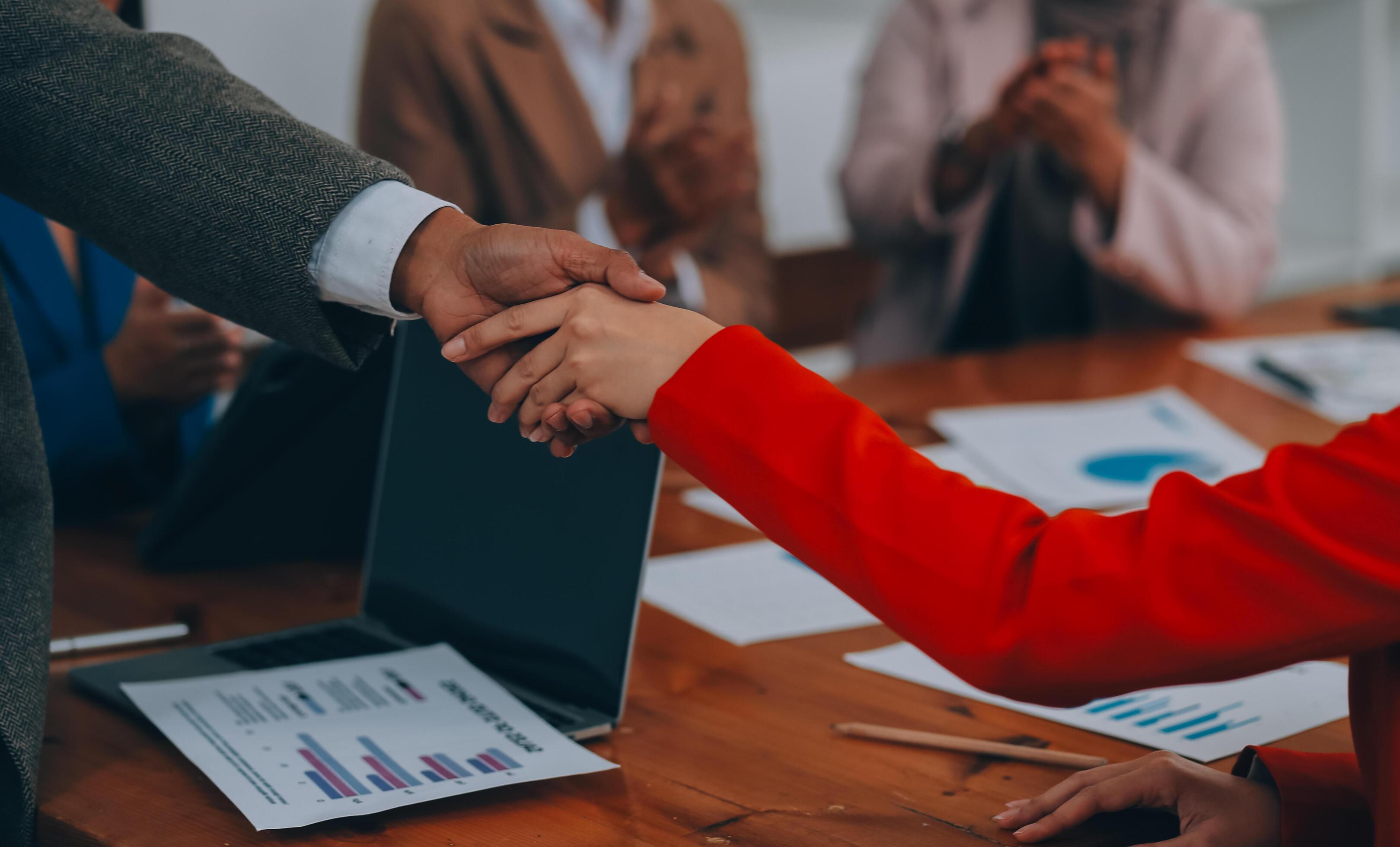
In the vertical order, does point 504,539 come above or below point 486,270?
below

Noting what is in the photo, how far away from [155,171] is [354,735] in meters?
0.34

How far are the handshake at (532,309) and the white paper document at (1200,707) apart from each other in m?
0.25

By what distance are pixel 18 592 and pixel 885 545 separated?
17.7 inches

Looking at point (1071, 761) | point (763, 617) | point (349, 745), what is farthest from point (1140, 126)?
point (349, 745)

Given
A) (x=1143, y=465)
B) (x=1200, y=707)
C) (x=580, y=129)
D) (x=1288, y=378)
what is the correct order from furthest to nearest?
(x=580, y=129), (x=1288, y=378), (x=1143, y=465), (x=1200, y=707)

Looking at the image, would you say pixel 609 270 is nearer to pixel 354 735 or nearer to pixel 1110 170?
pixel 354 735

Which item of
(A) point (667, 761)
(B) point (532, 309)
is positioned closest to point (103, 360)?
(B) point (532, 309)

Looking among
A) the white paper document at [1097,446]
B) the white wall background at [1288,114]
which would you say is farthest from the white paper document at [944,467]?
the white wall background at [1288,114]

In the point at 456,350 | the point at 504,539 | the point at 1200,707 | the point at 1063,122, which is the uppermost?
the point at 1063,122

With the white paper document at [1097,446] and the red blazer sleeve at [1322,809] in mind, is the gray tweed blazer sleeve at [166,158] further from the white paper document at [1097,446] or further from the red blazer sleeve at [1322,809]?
the white paper document at [1097,446]

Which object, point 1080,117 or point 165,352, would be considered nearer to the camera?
point 165,352

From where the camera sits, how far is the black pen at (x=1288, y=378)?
4.73 ft

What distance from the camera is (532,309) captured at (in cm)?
72

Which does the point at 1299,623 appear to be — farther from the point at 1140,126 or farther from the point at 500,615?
the point at 1140,126
